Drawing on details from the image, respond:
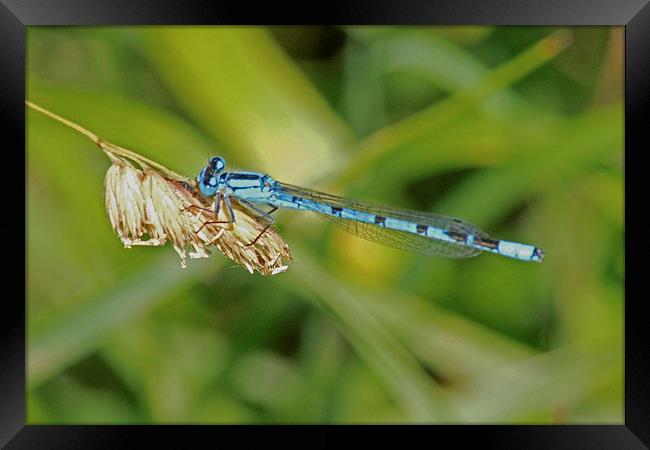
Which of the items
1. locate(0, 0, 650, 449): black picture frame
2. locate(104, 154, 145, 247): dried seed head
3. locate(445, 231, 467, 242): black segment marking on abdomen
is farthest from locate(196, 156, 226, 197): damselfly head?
locate(445, 231, 467, 242): black segment marking on abdomen

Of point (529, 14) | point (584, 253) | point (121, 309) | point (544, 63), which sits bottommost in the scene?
point (121, 309)

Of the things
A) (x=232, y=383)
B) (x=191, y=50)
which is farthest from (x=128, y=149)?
(x=232, y=383)

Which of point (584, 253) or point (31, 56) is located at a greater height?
point (31, 56)

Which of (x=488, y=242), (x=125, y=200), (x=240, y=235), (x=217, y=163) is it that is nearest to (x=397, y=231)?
(x=488, y=242)

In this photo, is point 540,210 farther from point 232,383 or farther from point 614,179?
point 232,383

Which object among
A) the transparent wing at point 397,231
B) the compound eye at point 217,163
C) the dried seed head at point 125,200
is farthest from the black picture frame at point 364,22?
the transparent wing at point 397,231

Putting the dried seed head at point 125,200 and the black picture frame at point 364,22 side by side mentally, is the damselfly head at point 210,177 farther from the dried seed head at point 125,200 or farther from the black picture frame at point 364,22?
the black picture frame at point 364,22
